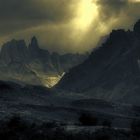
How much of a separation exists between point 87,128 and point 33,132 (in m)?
8.34

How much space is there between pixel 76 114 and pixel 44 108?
11204 mm

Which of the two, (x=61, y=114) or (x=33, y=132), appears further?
(x=61, y=114)

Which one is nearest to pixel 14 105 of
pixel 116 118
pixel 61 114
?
pixel 61 114

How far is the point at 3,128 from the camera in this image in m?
95.9

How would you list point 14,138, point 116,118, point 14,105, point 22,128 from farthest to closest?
point 116,118
point 14,105
point 22,128
point 14,138

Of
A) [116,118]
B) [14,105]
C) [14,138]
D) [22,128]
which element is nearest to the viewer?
[14,138]

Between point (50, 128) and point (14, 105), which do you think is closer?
point (50, 128)

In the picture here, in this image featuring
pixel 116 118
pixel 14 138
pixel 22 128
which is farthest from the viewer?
pixel 116 118

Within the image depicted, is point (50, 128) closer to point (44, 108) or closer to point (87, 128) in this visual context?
point (87, 128)

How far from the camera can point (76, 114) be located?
18012 cm

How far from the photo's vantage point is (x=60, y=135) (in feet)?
300

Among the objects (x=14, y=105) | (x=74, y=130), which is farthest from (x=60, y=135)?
(x=14, y=105)

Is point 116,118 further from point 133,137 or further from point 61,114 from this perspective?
point 133,137

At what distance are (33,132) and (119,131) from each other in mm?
13139
